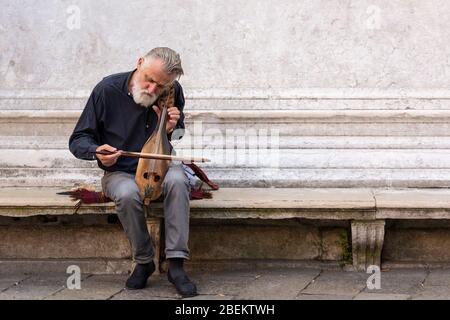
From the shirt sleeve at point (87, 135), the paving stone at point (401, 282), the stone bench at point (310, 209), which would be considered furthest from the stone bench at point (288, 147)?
the shirt sleeve at point (87, 135)

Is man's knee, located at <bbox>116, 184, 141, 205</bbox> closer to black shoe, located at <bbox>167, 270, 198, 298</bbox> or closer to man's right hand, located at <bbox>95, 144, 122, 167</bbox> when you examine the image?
man's right hand, located at <bbox>95, 144, 122, 167</bbox>

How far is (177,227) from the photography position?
5.29 m

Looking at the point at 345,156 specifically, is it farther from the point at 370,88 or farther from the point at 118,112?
the point at 118,112

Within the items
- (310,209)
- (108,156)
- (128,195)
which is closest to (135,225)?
(128,195)

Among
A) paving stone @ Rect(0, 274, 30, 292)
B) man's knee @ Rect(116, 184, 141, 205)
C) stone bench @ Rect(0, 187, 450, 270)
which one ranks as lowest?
→ paving stone @ Rect(0, 274, 30, 292)

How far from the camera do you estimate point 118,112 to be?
562 cm

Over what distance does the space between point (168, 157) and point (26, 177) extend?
1519 mm

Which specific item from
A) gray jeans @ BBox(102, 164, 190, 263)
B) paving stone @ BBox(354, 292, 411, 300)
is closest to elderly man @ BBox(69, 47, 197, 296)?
gray jeans @ BBox(102, 164, 190, 263)

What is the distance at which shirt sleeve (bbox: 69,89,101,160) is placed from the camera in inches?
213

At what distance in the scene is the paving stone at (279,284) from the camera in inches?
207

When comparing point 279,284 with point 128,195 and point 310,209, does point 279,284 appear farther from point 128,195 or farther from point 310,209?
point 128,195

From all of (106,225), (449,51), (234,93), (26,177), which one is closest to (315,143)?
(234,93)

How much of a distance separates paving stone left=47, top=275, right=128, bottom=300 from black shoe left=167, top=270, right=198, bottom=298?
0.36 metres

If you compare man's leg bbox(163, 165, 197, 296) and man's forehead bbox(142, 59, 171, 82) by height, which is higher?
man's forehead bbox(142, 59, 171, 82)
